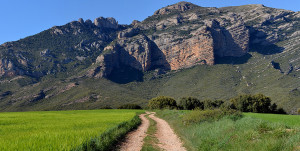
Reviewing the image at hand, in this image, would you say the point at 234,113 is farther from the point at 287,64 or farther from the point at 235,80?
the point at 287,64

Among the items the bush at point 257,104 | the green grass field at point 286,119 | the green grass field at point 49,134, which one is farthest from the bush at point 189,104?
the green grass field at point 49,134

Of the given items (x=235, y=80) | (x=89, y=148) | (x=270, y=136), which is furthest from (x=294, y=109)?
(x=89, y=148)

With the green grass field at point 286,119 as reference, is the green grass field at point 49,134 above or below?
above

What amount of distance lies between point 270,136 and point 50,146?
9774mm

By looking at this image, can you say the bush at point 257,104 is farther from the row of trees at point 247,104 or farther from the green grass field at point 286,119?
the green grass field at point 286,119

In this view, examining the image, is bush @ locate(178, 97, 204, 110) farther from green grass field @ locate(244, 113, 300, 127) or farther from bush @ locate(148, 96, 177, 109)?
green grass field @ locate(244, 113, 300, 127)

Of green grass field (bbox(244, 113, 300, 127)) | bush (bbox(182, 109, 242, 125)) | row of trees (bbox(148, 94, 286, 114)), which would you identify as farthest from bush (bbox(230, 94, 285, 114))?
bush (bbox(182, 109, 242, 125))

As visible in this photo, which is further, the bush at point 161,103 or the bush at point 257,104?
the bush at point 161,103

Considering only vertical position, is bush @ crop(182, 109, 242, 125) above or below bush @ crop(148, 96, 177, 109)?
above

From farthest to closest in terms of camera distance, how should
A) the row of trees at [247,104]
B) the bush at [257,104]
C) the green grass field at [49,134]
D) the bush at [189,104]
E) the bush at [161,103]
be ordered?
the bush at [189,104] → the bush at [161,103] → the row of trees at [247,104] → the bush at [257,104] → the green grass field at [49,134]

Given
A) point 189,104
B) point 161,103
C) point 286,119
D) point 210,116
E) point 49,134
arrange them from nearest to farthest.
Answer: point 49,134, point 210,116, point 286,119, point 161,103, point 189,104

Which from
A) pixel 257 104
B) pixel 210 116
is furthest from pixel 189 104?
pixel 210 116

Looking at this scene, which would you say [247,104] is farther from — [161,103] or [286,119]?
[286,119]

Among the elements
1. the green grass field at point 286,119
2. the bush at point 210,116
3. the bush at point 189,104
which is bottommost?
the bush at point 189,104
